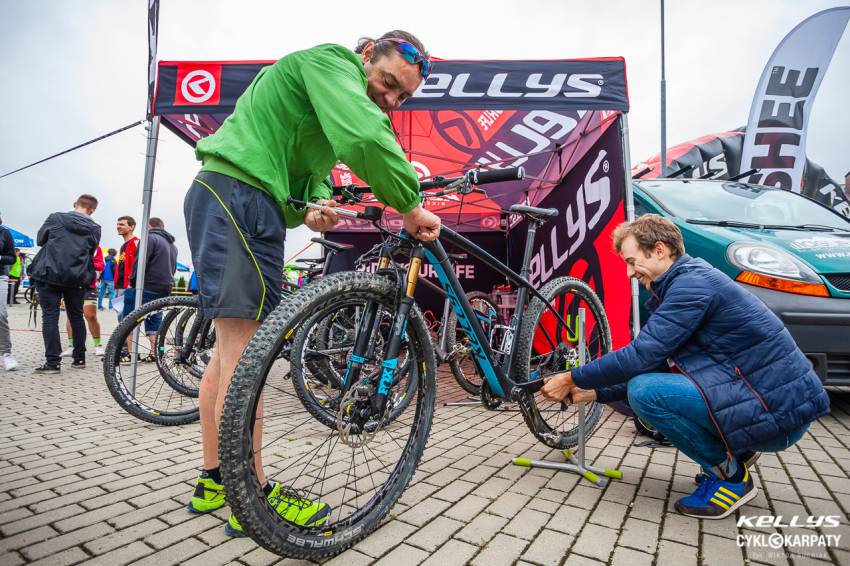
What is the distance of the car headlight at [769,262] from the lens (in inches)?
119

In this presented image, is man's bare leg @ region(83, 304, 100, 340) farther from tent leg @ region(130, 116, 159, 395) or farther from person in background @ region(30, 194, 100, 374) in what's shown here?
tent leg @ region(130, 116, 159, 395)

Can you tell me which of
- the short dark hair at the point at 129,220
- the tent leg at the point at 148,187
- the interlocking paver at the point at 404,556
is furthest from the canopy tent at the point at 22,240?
the interlocking paver at the point at 404,556

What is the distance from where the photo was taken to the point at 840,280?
10.0 ft

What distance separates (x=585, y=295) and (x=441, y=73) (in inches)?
79.3

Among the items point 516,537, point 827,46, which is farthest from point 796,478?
point 827,46

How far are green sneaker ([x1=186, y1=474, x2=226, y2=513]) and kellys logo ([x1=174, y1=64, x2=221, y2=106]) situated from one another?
111 inches

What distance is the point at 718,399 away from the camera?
5.88 ft

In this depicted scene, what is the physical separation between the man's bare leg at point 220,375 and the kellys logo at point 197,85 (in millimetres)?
2484

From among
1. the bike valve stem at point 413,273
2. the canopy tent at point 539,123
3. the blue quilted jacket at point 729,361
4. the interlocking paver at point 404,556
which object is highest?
the canopy tent at point 539,123

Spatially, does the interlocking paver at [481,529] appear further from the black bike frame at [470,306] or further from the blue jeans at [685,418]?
the blue jeans at [685,418]

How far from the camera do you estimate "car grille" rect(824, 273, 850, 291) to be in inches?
119

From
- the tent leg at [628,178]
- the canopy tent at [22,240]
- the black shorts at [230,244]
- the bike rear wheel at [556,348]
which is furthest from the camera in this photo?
the canopy tent at [22,240]

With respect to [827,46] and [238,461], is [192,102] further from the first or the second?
[827,46]

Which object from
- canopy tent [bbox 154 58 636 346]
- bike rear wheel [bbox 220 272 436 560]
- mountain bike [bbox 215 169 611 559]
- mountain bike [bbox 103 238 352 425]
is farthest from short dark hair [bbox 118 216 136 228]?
bike rear wheel [bbox 220 272 436 560]
